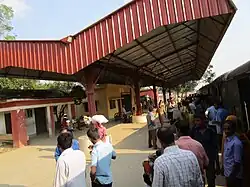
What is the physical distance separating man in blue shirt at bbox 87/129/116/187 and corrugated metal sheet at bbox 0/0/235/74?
7007 millimetres

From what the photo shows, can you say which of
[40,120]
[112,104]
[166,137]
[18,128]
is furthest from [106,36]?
[112,104]

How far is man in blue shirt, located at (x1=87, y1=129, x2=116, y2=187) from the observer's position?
3885 mm

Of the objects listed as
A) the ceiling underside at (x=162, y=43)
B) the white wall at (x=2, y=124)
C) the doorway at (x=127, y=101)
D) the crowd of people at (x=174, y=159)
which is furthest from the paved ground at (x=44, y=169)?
the doorway at (x=127, y=101)

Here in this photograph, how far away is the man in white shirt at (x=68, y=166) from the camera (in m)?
3.40

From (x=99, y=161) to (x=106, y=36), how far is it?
750 centimetres

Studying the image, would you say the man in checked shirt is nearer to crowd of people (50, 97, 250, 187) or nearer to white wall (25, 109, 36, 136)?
crowd of people (50, 97, 250, 187)

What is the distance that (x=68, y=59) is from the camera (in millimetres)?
11242

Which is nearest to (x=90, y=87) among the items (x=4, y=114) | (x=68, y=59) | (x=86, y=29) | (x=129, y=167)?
(x=68, y=59)

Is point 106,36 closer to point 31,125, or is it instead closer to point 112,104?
point 31,125

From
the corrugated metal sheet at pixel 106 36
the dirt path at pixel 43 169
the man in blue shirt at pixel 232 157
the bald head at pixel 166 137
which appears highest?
the corrugated metal sheet at pixel 106 36

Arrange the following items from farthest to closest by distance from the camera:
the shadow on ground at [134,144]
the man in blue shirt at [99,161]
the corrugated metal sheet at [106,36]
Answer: the shadow on ground at [134,144]
the corrugated metal sheet at [106,36]
the man in blue shirt at [99,161]

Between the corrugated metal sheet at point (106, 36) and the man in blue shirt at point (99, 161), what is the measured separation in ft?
23.0

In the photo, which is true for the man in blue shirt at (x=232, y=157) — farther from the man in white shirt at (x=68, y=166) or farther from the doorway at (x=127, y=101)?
the doorway at (x=127, y=101)

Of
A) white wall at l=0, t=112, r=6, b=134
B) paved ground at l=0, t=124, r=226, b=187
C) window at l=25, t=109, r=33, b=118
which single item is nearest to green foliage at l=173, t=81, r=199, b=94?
window at l=25, t=109, r=33, b=118
